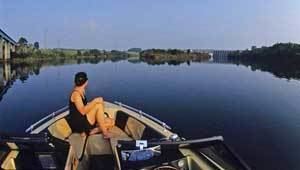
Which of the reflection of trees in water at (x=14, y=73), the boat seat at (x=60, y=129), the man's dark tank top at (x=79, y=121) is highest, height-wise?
the man's dark tank top at (x=79, y=121)

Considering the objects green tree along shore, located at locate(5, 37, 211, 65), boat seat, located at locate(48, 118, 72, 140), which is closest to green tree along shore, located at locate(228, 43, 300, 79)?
green tree along shore, located at locate(5, 37, 211, 65)

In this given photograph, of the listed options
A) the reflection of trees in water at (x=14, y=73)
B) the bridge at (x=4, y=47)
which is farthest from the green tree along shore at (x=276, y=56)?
the bridge at (x=4, y=47)

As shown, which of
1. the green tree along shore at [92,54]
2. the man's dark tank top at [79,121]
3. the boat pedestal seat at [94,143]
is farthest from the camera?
A: the green tree along shore at [92,54]

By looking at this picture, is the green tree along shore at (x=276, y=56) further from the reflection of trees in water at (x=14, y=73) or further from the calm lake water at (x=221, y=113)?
the calm lake water at (x=221, y=113)

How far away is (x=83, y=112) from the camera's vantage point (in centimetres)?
752

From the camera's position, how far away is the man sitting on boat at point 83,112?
7.48 metres

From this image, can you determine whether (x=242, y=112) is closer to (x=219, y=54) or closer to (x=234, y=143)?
(x=234, y=143)

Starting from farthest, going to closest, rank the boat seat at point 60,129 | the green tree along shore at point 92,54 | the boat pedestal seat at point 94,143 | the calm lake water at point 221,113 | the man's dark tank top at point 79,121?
the green tree along shore at point 92,54 → the calm lake water at point 221,113 → the boat seat at point 60,129 → the man's dark tank top at point 79,121 → the boat pedestal seat at point 94,143

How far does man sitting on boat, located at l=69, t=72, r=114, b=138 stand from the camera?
7480 millimetres

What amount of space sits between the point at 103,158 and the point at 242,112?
12928 mm

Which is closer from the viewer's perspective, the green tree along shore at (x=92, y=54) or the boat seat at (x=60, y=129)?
the boat seat at (x=60, y=129)

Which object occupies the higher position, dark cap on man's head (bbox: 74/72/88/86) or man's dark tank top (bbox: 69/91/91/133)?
dark cap on man's head (bbox: 74/72/88/86)

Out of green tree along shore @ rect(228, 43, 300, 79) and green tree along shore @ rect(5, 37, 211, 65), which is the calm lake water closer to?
green tree along shore @ rect(228, 43, 300, 79)

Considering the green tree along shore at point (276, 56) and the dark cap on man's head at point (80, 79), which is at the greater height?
the dark cap on man's head at point (80, 79)
